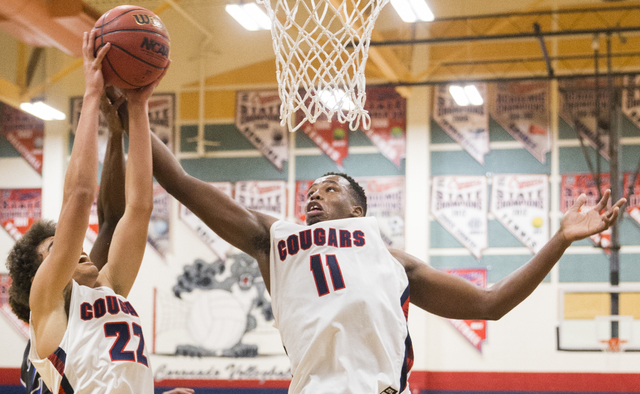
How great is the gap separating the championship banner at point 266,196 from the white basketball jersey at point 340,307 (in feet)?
22.4

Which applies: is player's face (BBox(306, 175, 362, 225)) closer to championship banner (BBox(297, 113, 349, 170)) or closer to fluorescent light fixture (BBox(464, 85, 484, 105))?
fluorescent light fixture (BBox(464, 85, 484, 105))

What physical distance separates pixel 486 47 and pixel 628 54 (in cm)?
180

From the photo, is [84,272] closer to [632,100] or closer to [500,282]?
[500,282]

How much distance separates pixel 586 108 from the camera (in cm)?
885

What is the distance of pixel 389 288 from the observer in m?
2.56

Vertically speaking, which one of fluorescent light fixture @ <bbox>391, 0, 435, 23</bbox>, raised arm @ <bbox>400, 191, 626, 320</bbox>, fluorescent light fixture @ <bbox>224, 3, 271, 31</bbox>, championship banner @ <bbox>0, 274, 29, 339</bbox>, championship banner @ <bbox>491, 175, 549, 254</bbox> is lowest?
championship banner @ <bbox>0, 274, 29, 339</bbox>

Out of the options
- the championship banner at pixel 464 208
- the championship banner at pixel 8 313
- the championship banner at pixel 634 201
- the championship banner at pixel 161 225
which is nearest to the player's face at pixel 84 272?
the championship banner at pixel 464 208

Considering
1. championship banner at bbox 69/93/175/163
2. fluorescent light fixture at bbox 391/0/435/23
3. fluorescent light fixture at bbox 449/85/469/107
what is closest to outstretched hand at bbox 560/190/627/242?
fluorescent light fixture at bbox 391/0/435/23

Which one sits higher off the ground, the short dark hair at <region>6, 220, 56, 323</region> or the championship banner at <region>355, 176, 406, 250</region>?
the championship banner at <region>355, 176, 406, 250</region>

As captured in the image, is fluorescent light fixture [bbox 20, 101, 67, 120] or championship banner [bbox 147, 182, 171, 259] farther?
championship banner [bbox 147, 182, 171, 259]

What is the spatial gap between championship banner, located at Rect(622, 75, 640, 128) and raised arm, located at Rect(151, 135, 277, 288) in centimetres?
752

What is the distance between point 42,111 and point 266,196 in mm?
3343

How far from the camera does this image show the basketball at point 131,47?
2.49 m

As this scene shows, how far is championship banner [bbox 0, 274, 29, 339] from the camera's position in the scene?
9883 mm
